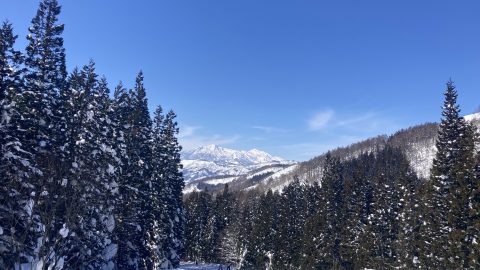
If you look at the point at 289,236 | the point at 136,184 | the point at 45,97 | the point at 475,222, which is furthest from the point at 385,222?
the point at 45,97

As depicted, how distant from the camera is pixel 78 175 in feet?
76.1

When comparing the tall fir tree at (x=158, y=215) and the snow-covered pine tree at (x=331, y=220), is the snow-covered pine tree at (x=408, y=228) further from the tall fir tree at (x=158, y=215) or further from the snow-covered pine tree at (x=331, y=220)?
the tall fir tree at (x=158, y=215)

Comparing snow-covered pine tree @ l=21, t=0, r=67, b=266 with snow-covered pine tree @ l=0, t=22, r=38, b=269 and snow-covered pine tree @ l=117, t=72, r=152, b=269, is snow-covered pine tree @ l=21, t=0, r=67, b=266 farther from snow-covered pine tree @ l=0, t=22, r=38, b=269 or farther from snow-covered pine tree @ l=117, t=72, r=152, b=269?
snow-covered pine tree @ l=117, t=72, r=152, b=269

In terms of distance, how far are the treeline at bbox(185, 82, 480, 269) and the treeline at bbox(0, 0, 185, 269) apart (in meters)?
23.9

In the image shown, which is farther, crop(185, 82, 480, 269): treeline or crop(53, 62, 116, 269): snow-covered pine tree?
crop(185, 82, 480, 269): treeline

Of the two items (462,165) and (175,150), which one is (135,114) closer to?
(175,150)

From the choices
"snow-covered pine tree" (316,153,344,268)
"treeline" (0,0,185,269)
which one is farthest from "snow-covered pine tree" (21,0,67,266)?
"snow-covered pine tree" (316,153,344,268)

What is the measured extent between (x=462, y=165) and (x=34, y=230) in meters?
34.6

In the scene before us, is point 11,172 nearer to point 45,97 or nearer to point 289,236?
point 45,97

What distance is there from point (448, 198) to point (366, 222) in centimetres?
2022

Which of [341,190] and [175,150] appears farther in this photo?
[341,190]

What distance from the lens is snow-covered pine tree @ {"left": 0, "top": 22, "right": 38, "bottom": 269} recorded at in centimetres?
1977

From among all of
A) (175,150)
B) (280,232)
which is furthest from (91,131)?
(280,232)

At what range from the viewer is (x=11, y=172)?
21094 mm
